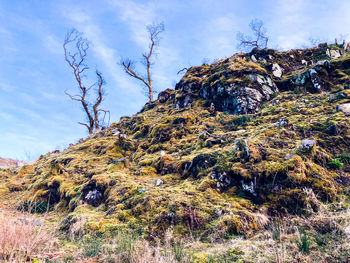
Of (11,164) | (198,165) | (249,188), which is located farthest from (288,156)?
(11,164)

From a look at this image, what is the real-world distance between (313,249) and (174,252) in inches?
86.6

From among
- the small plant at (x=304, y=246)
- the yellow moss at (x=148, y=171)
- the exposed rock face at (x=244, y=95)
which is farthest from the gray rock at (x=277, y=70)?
the small plant at (x=304, y=246)

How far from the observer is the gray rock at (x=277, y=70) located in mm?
13091

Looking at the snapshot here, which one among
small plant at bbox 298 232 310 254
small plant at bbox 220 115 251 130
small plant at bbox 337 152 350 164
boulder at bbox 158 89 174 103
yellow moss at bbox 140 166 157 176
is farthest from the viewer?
boulder at bbox 158 89 174 103

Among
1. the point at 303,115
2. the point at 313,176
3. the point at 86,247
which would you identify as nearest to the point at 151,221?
the point at 86,247

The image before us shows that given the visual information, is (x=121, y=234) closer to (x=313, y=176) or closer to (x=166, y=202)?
(x=166, y=202)

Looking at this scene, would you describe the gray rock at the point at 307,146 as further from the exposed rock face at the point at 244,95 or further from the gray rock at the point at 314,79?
the gray rock at the point at 314,79

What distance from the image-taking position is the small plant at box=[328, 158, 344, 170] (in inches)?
220

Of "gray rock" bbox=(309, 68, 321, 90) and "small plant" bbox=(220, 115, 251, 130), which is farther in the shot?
"gray rock" bbox=(309, 68, 321, 90)

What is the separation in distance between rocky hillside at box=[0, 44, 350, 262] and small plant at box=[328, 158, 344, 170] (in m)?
0.02

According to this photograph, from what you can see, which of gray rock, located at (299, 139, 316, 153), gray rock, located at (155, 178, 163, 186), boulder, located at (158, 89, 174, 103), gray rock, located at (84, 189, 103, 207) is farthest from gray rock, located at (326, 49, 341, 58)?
gray rock, located at (84, 189, 103, 207)

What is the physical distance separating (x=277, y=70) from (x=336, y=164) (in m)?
9.39

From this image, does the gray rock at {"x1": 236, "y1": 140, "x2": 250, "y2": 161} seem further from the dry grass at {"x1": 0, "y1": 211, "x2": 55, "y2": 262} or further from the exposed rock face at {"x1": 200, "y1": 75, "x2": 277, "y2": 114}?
the dry grass at {"x1": 0, "y1": 211, "x2": 55, "y2": 262}

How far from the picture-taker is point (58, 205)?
8086 mm
